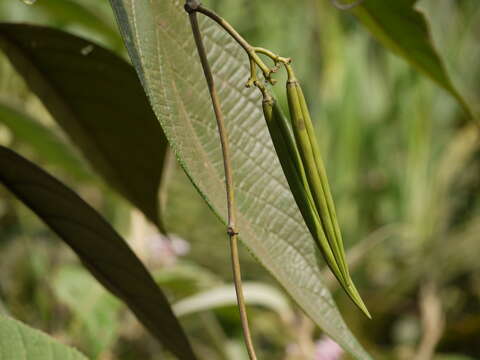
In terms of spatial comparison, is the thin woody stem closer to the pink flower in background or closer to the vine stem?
the vine stem

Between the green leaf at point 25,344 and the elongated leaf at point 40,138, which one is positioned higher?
the elongated leaf at point 40,138

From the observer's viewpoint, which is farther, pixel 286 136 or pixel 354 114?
pixel 354 114

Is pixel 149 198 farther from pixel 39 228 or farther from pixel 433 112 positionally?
pixel 433 112

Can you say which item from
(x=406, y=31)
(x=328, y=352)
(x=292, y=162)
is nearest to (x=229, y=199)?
(x=292, y=162)

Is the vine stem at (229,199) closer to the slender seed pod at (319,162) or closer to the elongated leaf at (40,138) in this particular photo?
the slender seed pod at (319,162)

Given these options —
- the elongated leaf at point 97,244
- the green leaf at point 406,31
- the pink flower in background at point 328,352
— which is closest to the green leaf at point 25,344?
the elongated leaf at point 97,244

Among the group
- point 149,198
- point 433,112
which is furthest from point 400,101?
point 149,198
